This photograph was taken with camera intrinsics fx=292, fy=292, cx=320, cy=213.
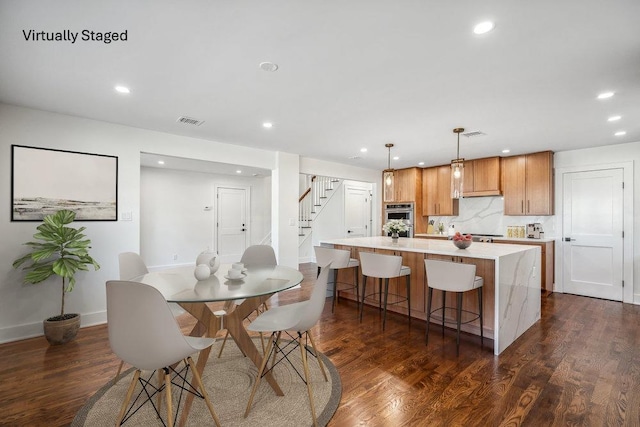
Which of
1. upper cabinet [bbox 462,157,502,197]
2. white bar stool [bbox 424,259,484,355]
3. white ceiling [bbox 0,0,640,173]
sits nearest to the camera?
white ceiling [bbox 0,0,640,173]

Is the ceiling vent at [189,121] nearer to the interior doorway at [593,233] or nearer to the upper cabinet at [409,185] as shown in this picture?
the upper cabinet at [409,185]

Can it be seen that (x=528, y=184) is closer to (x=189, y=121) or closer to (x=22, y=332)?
(x=189, y=121)

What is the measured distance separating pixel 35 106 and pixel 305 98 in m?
2.83

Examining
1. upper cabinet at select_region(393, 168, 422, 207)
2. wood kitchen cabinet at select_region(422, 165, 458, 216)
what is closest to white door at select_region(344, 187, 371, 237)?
upper cabinet at select_region(393, 168, 422, 207)

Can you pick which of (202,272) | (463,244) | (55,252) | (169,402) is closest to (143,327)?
(169,402)

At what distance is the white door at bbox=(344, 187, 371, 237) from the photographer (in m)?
7.86

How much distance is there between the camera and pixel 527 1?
1543 mm

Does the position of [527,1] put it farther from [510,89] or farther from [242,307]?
[242,307]

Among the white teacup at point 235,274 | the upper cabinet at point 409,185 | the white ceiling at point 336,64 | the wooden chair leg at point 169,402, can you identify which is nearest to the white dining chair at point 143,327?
the wooden chair leg at point 169,402

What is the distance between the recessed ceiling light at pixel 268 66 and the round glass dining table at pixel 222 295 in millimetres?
1632

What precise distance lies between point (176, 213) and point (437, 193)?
5981 millimetres

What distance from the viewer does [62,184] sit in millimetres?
3271

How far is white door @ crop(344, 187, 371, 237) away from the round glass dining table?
5.48m

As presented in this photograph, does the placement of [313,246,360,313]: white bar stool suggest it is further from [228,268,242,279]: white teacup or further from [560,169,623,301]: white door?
[560,169,623,301]: white door
